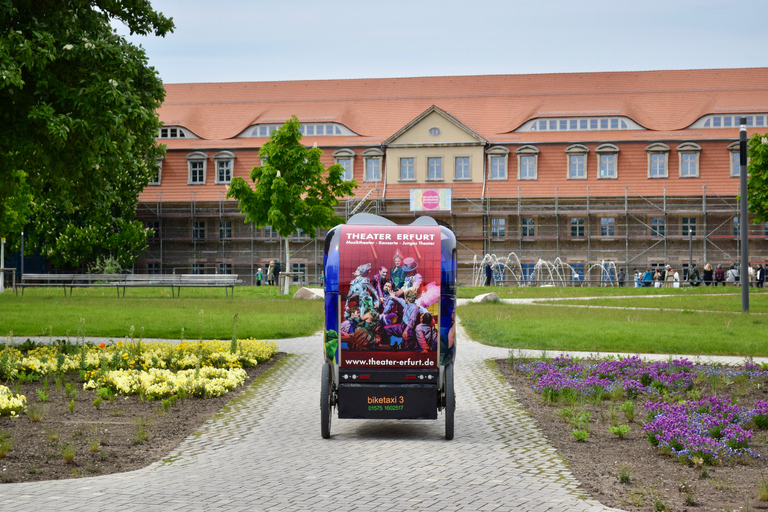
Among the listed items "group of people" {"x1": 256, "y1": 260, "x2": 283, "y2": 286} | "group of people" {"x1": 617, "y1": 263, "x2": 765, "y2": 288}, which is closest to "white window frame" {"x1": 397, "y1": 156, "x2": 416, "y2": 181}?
"group of people" {"x1": 256, "y1": 260, "x2": 283, "y2": 286}

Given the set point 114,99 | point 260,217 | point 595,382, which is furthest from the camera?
point 260,217

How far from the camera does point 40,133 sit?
42.0ft

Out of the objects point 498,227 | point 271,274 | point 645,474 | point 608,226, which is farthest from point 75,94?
point 608,226

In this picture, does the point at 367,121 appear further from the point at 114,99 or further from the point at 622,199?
the point at 114,99

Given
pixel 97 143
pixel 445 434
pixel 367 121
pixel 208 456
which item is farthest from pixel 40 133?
pixel 367 121

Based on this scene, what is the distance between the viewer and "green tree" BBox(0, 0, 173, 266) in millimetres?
11820

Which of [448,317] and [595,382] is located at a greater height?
[448,317]

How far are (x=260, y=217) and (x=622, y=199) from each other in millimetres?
23447

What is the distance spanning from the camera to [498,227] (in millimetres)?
51500

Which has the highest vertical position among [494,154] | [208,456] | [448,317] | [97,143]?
[494,154]

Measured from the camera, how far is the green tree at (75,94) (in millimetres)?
11820

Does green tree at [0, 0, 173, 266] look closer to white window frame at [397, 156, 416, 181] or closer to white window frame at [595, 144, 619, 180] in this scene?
white window frame at [397, 156, 416, 181]

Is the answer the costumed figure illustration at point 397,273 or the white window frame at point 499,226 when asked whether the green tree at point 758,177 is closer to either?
the white window frame at point 499,226

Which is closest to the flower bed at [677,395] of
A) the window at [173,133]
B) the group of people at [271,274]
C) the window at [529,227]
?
the group of people at [271,274]
